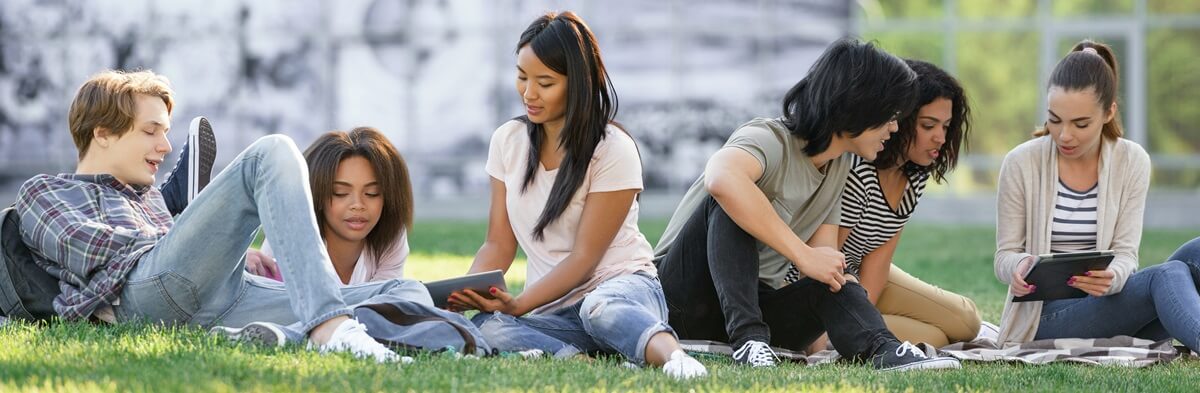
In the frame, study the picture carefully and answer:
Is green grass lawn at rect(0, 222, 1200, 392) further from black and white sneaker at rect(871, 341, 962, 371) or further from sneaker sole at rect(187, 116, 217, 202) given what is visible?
sneaker sole at rect(187, 116, 217, 202)

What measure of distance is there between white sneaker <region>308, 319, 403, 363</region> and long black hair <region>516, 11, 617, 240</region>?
1154 mm

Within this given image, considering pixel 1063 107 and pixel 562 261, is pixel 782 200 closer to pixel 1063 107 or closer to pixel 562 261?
pixel 562 261

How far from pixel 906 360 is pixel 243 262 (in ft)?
7.63

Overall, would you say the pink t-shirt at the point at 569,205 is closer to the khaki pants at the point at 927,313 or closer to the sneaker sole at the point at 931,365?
the sneaker sole at the point at 931,365

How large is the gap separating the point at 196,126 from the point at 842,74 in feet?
8.16

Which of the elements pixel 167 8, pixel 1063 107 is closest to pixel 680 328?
pixel 1063 107

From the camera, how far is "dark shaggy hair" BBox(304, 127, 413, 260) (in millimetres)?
5531

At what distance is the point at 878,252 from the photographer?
608 centimetres

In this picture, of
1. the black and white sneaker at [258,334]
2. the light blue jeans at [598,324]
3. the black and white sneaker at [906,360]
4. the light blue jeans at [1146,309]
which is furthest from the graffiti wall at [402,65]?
the black and white sneaker at [258,334]

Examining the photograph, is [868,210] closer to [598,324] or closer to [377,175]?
[598,324]

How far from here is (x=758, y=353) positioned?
499 centimetres

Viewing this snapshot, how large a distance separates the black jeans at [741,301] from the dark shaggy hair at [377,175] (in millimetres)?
1070

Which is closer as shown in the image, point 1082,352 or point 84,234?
point 84,234

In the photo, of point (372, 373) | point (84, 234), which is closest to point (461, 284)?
point (372, 373)
